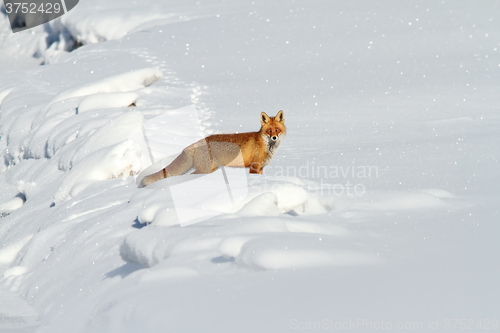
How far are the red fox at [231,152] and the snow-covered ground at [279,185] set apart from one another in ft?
1.11

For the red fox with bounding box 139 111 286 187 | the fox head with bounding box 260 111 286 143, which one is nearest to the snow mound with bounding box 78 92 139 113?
the red fox with bounding box 139 111 286 187

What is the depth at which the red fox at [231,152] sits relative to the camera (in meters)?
4.93

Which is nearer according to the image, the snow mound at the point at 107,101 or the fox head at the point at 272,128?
the fox head at the point at 272,128

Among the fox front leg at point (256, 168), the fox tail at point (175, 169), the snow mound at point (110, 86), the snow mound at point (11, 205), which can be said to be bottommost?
the snow mound at point (11, 205)

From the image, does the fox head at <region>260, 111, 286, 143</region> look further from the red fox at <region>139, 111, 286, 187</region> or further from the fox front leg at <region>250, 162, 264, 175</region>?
the fox front leg at <region>250, 162, 264, 175</region>

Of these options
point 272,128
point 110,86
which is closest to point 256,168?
point 272,128

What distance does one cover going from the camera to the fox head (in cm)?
507

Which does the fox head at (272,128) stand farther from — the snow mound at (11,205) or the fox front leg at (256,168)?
the snow mound at (11,205)

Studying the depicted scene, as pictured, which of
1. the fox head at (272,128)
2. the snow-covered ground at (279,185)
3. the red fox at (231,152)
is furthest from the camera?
the fox head at (272,128)

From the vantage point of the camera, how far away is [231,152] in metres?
5.05

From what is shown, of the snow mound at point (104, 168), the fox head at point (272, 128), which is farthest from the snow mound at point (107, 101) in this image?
the fox head at point (272, 128)

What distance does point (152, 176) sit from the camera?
478 cm

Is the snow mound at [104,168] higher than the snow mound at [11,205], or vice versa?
the snow mound at [104,168]

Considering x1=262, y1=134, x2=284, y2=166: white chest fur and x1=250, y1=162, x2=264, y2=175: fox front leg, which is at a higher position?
x1=262, y1=134, x2=284, y2=166: white chest fur
